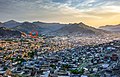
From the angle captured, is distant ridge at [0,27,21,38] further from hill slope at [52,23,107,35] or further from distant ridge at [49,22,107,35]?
distant ridge at [49,22,107,35]

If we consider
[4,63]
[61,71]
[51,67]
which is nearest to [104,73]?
[61,71]

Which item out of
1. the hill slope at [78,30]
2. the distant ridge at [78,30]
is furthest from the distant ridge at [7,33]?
the distant ridge at [78,30]

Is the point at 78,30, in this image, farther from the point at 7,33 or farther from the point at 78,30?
the point at 7,33

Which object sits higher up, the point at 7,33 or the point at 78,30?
the point at 7,33

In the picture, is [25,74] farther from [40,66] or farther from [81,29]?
[81,29]

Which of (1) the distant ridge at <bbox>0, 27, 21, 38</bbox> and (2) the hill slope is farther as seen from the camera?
(2) the hill slope

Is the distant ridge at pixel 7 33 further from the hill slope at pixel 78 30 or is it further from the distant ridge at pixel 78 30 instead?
the distant ridge at pixel 78 30

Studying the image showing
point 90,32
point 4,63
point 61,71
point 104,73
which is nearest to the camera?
point 104,73

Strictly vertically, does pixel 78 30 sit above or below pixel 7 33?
below

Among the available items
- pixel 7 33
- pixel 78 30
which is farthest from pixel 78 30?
pixel 7 33

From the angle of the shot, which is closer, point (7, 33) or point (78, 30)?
point (7, 33)

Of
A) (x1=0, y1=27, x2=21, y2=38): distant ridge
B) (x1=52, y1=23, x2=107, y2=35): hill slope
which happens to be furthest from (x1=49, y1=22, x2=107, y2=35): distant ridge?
(x1=0, y1=27, x2=21, y2=38): distant ridge
